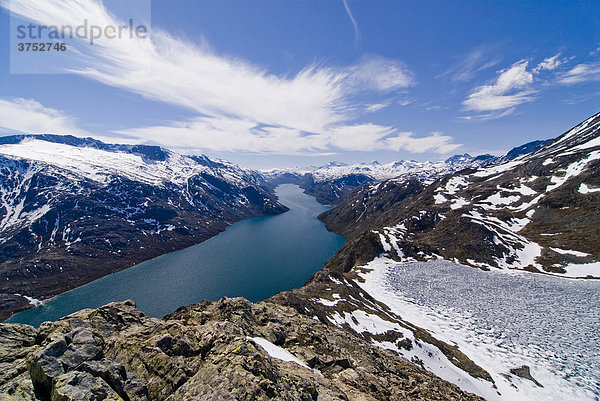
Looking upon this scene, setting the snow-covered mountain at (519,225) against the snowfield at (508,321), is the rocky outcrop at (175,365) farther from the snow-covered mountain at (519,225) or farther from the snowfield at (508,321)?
the snow-covered mountain at (519,225)

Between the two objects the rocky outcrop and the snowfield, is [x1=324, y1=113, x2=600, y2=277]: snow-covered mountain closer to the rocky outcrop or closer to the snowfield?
the snowfield

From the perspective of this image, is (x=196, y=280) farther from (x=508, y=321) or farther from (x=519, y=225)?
(x=519, y=225)

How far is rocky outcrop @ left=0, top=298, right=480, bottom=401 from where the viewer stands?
1146 cm

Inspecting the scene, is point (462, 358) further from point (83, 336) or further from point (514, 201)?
point (514, 201)

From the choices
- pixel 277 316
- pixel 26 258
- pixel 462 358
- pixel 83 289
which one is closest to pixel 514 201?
pixel 462 358

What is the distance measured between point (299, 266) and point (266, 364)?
135 m

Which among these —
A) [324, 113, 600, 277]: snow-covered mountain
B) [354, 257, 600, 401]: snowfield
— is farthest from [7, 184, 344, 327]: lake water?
[354, 257, 600, 401]: snowfield

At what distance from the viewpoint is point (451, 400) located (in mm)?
25562

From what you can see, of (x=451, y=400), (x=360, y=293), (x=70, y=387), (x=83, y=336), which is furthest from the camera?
(x=360, y=293)

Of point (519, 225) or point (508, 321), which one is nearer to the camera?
point (508, 321)

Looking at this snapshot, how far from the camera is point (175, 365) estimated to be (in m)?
15.3

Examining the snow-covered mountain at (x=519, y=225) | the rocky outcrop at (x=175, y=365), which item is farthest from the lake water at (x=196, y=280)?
the rocky outcrop at (x=175, y=365)

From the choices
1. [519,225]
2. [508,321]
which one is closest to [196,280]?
[508,321]

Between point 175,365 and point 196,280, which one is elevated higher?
point 175,365
